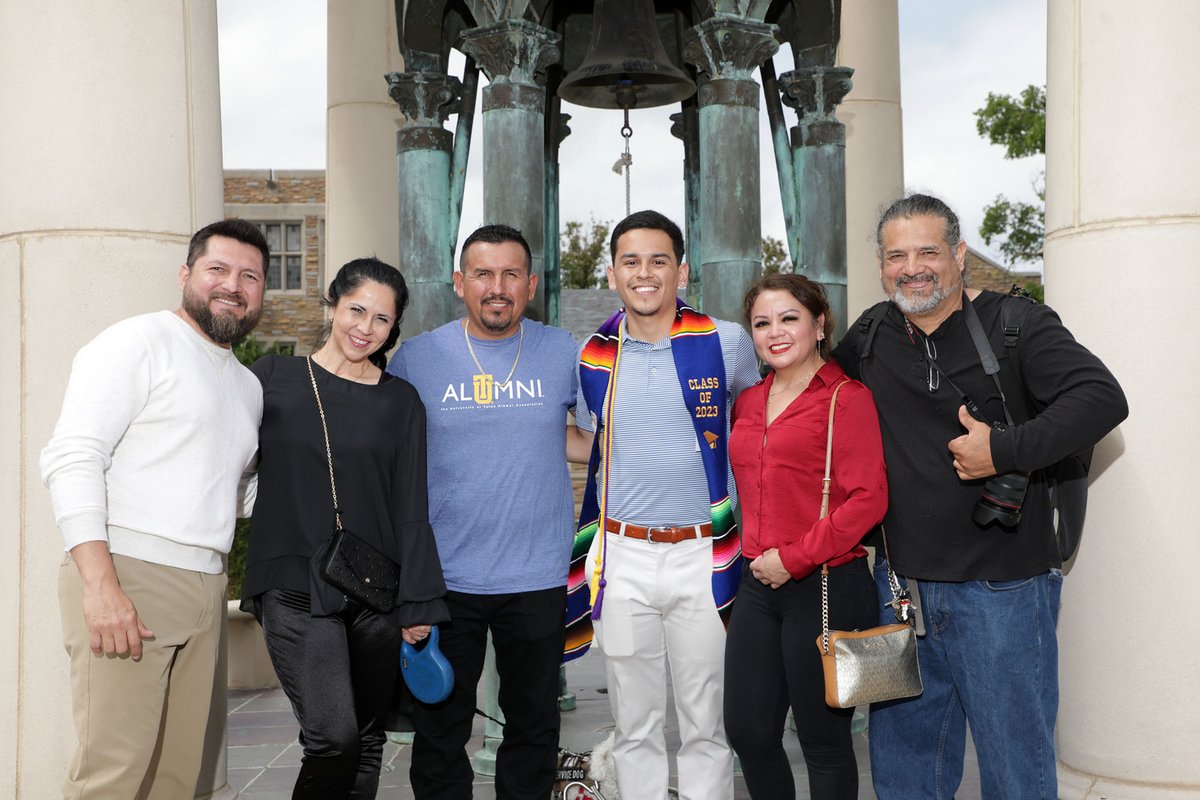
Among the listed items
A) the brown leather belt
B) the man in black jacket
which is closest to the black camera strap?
the man in black jacket

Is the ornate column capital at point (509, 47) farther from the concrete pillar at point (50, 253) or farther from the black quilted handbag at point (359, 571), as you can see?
the black quilted handbag at point (359, 571)

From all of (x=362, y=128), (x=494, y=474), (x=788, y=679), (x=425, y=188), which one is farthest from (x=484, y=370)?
(x=362, y=128)

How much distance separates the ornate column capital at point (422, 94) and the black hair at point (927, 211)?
326 cm

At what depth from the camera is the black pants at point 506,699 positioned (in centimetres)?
388

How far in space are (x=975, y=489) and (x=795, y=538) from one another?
Result: 53 cm

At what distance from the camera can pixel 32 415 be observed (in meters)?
3.93

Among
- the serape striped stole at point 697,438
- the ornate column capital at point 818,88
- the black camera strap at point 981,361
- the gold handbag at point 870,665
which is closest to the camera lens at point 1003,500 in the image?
the black camera strap at point 981,361

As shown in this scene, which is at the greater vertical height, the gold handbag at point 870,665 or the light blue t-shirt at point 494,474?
the light blue t-shirt at point 494,474

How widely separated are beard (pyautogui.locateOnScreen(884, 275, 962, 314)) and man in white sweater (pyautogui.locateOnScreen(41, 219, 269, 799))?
186cm

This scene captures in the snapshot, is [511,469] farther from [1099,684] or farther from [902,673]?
[1099,684]

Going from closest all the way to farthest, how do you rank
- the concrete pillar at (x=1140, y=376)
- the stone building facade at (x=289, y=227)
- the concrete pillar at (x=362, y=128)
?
the concrete pillar at (x=1140, y=376)
the concrete pillar at (x=362, y=128)
the stone building facade at (x=289, y=227)

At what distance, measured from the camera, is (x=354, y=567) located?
349 centimetres

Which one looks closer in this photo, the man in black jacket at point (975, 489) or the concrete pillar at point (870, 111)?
the man in black jacket at point (975, 489)

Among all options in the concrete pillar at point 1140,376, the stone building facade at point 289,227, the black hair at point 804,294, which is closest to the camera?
the black hair at point 804,294
